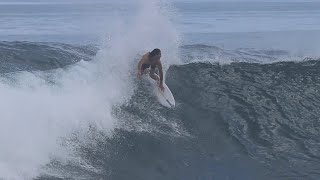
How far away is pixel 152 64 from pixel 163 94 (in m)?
0.86

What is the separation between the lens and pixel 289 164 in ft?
42.6

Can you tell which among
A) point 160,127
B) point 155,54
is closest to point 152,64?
point 155,54

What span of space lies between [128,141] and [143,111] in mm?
1980

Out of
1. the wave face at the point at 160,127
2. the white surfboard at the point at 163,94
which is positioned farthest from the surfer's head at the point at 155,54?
the wave face at the point at 160,127

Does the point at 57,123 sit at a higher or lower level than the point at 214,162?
higher

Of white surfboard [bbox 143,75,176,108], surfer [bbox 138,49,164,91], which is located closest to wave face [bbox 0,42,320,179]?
white surfboard [bbox 143,75,176,108]

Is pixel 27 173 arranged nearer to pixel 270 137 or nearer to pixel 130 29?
pixel 270 137

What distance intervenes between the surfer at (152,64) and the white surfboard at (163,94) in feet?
0.37

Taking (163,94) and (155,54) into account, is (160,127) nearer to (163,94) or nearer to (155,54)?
(163,94)

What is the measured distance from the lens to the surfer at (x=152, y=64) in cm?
1586

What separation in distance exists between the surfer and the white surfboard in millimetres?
113

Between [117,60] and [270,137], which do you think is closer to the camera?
[270,137]

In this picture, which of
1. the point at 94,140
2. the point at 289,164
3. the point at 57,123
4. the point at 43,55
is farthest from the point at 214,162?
the point at 43,55

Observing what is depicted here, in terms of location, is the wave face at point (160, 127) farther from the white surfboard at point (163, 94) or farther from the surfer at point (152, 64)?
the surfer at point (152, 64)
